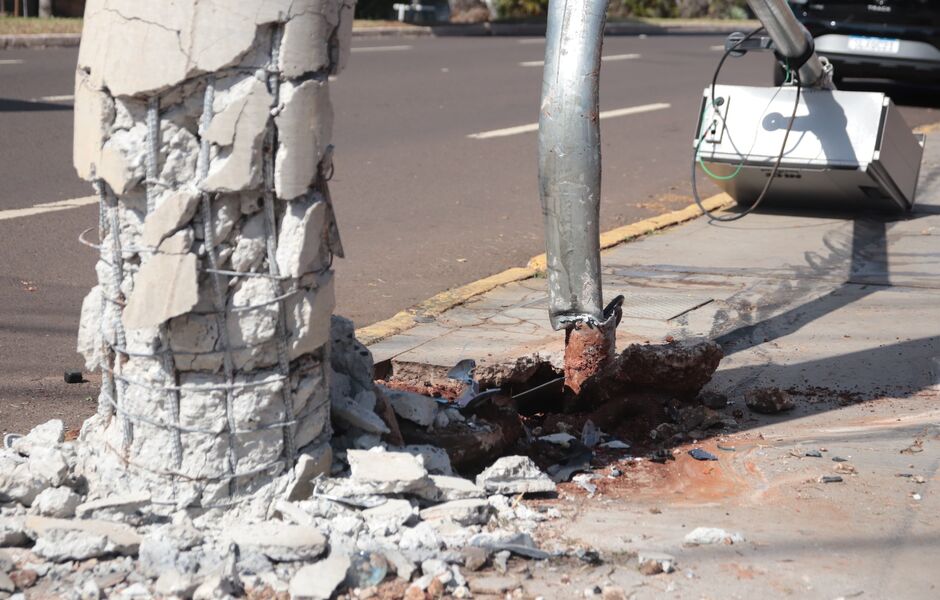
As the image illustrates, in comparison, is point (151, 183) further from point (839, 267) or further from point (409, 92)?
point (409, 92)

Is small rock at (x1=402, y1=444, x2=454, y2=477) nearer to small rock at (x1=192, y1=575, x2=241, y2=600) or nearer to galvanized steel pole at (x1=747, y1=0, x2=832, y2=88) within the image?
small rock at (x1=192, y1=575, x2=241, y2=600)

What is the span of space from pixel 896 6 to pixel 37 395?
1144 cm

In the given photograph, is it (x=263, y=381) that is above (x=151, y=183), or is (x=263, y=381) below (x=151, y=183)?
below

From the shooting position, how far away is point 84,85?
2984 mm

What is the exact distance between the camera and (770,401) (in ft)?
13.9

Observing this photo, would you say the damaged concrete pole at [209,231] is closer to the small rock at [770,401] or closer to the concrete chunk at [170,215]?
the concrete chunk at [170,215]

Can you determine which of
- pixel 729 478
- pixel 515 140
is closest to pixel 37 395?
pixel 729 478

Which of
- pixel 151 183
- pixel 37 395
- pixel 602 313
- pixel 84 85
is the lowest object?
pixel 37 395

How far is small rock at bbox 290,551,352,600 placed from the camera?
275 cm

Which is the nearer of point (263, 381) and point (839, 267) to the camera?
point (263, 381)

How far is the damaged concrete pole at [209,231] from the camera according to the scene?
2852 millimetres

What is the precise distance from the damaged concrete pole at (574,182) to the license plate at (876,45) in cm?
1009

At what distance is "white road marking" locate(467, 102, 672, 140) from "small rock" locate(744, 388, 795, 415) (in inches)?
213

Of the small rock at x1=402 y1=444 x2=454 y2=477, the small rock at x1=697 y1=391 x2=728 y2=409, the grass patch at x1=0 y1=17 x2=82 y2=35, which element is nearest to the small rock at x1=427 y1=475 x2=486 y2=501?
the small rock at x1=402 y1=444 x2=454 y2=477
